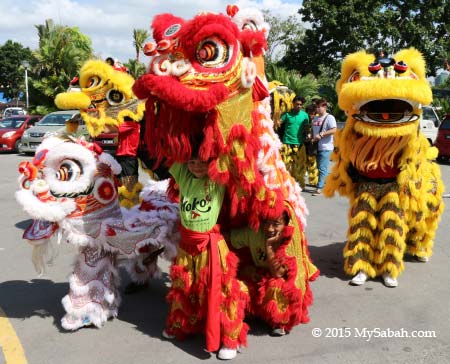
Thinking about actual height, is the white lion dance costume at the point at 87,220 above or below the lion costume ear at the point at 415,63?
below

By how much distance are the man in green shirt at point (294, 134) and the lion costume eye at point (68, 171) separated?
17.4ft

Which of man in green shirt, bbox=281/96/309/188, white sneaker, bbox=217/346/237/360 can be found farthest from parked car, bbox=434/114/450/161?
white sneaker, bbox=217/346/237/360

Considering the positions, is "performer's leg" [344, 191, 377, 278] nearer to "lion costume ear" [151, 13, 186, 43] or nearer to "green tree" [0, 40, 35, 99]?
"lion costume ear" [151, 13, 186, 43]

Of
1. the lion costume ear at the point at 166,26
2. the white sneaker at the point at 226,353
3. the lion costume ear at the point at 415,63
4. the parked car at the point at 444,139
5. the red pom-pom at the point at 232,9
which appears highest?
the red pom-pom at the point at 232,9

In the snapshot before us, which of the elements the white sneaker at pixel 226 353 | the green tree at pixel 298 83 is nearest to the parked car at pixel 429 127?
the green tree at pixel 298 83

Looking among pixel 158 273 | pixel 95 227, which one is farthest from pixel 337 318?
pixel 95 227

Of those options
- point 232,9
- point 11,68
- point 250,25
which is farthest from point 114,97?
point 11,68

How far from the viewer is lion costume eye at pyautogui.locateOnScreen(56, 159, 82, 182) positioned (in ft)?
10.7

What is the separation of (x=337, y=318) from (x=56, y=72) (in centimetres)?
2086

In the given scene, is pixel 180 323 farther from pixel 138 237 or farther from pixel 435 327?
pixel 435 327

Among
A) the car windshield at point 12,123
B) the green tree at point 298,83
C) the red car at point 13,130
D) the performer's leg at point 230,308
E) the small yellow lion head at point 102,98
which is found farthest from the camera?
the green tree at point 298,83

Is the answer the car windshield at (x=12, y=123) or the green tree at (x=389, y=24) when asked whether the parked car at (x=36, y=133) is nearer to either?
the car windshield at (x=12, y=123)

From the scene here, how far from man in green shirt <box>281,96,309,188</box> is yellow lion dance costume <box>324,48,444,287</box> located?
358 cm

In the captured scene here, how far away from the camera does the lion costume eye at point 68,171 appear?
3.28 metres
